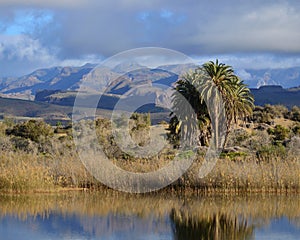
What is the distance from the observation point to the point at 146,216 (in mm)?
19594

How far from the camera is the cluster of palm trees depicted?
46.4 metres

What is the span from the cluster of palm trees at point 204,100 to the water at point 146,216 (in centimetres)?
2283

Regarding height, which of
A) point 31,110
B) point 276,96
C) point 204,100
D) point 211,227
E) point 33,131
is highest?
point 276,96

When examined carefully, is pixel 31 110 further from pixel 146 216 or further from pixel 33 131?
pixel 146 216


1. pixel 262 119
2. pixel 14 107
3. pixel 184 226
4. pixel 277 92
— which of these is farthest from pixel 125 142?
pixel 277 92

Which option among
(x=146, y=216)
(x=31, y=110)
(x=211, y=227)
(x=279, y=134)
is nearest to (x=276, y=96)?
(x=31, y=110)

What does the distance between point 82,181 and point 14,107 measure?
112909 mm

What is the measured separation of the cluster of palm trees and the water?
22826mm

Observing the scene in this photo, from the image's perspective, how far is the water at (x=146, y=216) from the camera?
16844mm

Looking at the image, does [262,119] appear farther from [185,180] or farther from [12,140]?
[185,180]

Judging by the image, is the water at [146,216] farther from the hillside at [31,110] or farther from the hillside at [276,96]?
the hillside at [276,96]

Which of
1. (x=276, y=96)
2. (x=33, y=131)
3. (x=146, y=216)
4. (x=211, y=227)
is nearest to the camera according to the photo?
(x=211, y=227)

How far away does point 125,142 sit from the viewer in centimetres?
4044

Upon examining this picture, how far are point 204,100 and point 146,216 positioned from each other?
27475 mm
